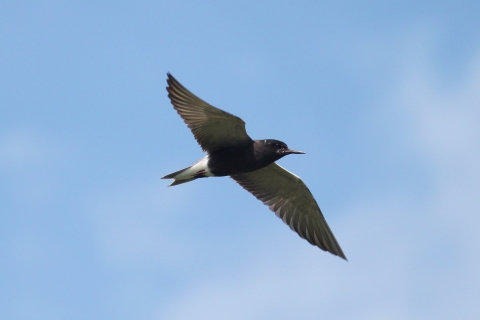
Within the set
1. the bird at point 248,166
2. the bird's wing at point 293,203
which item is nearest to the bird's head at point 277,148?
the bird at point 248,166

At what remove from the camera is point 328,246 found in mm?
19859

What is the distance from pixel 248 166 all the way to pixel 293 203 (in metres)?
2.42

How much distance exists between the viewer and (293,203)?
2019cm

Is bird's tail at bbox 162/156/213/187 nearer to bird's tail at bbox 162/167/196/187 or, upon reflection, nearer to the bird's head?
bird's tail at bbox 162/167/196/187

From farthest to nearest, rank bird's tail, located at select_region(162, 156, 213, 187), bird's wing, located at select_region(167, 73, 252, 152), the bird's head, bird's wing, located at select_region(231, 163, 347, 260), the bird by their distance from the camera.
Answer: bird's wing, located at select_region(231, 163, 347, 260), bird's tail, located at select_region(162, 156, 213, 187), the bird's head, the bird, bird's wing, located at select_region(167, 73, 252, 152)

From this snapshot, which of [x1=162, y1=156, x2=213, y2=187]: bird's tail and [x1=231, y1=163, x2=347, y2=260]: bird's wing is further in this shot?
[x1=231, y1=163, x2=347, y2=260]: bird's wing

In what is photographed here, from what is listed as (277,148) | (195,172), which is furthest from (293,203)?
(195,172)

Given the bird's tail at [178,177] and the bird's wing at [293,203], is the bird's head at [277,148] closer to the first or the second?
the bird's wing at [293,203]

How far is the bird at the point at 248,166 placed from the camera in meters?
17.8

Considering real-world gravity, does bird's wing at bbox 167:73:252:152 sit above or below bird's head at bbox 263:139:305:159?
above

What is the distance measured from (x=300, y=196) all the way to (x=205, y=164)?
2987 mm

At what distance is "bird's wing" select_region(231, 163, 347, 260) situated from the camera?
1988 cm

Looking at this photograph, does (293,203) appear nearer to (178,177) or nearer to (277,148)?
(277,148)

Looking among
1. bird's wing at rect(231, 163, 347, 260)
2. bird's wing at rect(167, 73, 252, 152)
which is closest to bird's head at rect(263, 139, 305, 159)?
bird's wing at rect(167, 73, 252, 152)
